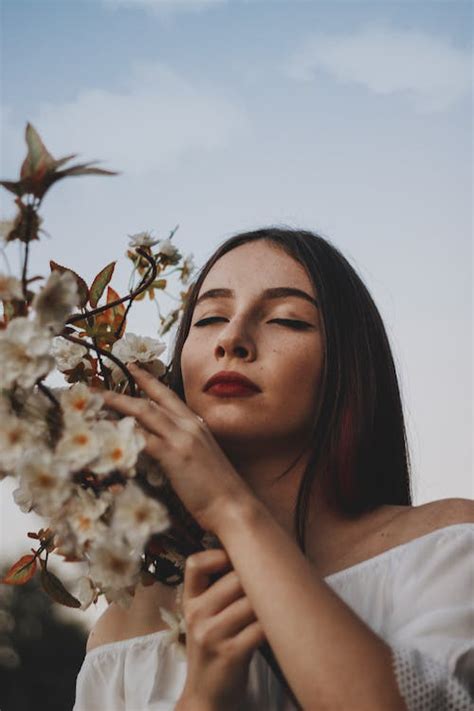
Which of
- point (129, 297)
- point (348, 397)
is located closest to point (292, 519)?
point (348, 397)

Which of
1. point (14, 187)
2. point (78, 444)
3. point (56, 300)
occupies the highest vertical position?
point (14, 187)

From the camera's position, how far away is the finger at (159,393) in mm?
1753

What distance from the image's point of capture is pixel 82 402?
4.94 feet

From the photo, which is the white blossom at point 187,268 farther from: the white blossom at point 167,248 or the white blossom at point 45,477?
the white blossom at point 45,477

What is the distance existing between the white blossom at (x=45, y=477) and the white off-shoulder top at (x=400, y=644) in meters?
0.50

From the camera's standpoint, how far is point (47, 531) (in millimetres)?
2035

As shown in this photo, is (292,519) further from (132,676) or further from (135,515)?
(135,515)

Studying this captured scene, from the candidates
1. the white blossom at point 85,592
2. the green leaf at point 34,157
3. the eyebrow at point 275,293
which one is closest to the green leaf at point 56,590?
the white blossom at point 85,592

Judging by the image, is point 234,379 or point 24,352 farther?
point 234,379

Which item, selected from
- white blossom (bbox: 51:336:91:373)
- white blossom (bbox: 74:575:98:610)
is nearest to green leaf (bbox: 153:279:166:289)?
white blossom (bbox: 51:336:91:373)

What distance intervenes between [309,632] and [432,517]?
62cm

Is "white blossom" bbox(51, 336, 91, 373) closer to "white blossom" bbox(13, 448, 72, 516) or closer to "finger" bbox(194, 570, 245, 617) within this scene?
"white blossom" bbox(13, 448, 72, 516)

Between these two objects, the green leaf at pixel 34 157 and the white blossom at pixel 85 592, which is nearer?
the green leaf at pixel 34 157

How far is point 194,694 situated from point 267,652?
18 cm
